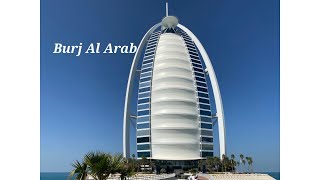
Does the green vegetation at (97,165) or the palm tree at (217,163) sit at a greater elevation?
the green vegetation at (97,165)

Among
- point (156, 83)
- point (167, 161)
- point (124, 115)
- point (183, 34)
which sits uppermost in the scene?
point (183, 34)

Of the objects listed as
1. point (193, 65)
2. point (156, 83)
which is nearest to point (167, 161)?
point (156, 83)

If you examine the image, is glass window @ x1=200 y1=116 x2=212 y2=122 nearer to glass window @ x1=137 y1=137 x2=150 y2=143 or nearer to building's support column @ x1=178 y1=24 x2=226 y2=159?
building's support column @ x1=178 y1=24 x2=226 y2=159

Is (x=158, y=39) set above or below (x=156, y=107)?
above

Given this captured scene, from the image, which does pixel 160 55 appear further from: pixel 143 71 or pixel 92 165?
pixel 92 165

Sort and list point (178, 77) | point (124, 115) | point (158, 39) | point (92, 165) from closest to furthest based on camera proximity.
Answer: point (92, 165)
point (124, 115)
point (178, 77)
point (158, 39)

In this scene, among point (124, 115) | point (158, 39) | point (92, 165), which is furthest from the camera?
point (158, 39)

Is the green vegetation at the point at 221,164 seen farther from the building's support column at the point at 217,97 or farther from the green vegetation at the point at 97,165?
the green vegetation at the point at 97,165

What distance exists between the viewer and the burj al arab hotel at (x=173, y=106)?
108 metres

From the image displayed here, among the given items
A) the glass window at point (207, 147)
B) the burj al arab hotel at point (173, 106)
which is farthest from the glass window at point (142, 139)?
the glass window at point (207, 147)

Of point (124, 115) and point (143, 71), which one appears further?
point (143, 71)

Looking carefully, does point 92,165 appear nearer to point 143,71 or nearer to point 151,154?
point 151,154

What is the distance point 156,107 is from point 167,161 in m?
18.2

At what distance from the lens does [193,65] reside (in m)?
121
